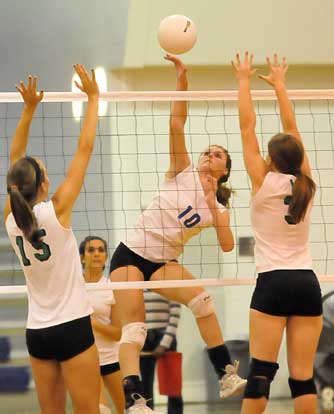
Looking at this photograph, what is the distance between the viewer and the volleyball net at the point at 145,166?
8750 mm

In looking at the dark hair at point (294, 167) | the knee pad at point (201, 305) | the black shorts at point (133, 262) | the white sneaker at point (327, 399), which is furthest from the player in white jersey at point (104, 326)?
the white sneaker at point (327, 399)

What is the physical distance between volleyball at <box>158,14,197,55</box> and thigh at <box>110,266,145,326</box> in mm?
1458

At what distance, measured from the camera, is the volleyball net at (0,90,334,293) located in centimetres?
875

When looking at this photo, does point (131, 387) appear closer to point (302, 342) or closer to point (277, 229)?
point (302, 342)

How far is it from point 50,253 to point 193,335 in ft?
15.9

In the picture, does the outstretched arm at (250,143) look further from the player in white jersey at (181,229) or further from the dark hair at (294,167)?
the player in white jersey at (181,229)

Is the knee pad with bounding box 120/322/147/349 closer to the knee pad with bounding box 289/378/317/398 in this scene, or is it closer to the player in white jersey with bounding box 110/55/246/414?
the player in white jersey with bounding box 110/55/246/414

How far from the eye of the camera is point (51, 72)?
29.6 feet

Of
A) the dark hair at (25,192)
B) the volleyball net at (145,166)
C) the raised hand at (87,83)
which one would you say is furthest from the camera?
the volleyball net at (145,166)

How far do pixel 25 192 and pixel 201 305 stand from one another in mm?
1827

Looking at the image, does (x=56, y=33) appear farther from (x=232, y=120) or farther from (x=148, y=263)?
(x=148, y=263)

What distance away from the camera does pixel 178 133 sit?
18.1 ft

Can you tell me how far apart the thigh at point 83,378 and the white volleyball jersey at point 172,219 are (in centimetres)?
139

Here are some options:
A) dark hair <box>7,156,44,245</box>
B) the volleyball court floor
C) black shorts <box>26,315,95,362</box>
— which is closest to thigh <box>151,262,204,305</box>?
black shorts <box>26,315,95,362</box>
